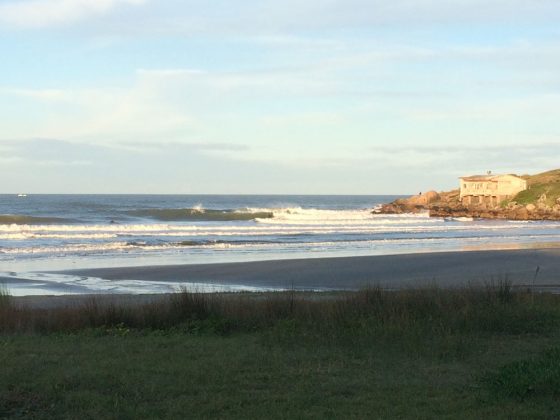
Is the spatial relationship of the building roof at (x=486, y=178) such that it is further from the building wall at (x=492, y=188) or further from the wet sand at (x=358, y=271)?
the wet sand at (x=358, y=271)

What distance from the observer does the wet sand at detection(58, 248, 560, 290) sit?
2192 cm

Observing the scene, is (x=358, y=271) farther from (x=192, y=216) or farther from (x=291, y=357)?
(x=192, y=216)

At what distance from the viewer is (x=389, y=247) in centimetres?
3731

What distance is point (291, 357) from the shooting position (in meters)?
9.22

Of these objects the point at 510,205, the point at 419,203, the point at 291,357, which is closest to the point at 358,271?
the point at 291,357

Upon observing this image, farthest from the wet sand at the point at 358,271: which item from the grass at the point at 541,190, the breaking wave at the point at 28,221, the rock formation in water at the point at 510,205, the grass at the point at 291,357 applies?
the grass at the point at 541,190

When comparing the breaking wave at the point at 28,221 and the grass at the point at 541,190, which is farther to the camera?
the grass at the point at 541,190

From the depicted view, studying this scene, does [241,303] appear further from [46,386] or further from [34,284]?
[34,284]

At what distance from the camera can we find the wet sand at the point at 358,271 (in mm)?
21922

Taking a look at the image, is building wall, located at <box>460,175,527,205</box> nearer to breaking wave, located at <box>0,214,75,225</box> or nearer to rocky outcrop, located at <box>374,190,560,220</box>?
rocky outcrop, located at <box>374,190,560,220</box>

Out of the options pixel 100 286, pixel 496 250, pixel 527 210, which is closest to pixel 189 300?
pixel 100 286

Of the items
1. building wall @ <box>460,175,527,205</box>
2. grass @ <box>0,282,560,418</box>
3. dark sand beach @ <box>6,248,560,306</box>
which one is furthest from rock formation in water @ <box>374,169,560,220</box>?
grass @ <box>0,282,560,418</box>

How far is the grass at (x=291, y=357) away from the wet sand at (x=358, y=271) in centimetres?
808

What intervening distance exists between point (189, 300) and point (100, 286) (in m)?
9.18
